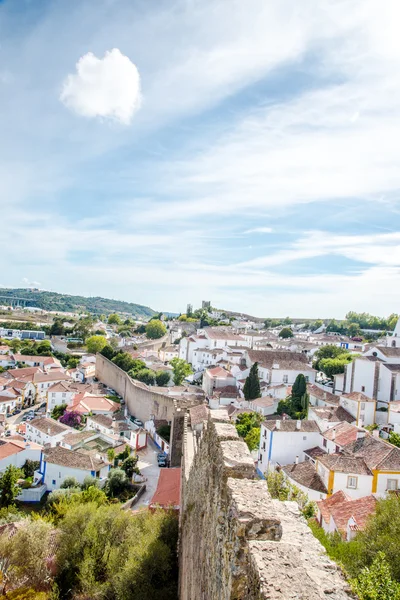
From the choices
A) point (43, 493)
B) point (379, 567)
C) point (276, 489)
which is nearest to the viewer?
point (379, 567)

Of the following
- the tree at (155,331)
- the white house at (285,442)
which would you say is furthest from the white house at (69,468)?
the tree at (155,331)

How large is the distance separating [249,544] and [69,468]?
23030 mm

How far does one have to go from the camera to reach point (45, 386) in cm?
4744

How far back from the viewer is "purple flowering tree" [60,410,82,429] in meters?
34.8

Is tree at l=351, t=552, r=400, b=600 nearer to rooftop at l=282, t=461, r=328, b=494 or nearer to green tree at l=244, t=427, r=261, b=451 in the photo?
rooftop at l=282, t=461, r=328, b=494

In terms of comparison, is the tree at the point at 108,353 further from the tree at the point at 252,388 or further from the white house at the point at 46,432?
the tree at the point at 252,388

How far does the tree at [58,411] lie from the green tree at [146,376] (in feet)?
26.5

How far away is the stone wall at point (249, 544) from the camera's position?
86.7 inches

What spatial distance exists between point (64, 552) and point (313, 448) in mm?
13477

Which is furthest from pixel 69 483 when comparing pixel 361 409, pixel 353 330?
pixel 353 330

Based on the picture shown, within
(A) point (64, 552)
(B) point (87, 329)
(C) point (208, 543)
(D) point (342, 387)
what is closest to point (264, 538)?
(C) point (208, 543)

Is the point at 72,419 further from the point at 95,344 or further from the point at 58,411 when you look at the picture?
the point at 95,344

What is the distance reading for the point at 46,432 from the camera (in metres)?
29.3

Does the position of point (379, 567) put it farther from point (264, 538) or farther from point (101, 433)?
point (101, 433)
